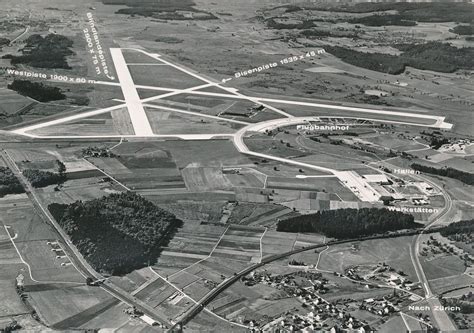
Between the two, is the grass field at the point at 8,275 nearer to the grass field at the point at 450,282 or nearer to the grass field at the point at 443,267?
the grass field at the point at 450,282

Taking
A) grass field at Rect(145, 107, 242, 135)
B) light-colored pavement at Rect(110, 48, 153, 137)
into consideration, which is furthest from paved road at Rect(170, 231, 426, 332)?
light-colored pavement at Rect(110, 48, 153, 137)

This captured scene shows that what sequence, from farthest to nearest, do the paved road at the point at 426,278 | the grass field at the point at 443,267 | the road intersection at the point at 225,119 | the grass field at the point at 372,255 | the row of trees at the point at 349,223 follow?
the road intersection at the point at 225,119, the row of trees at the point at 349,223, the grass field at the point at 372,255, the grass field at the point at 443,267, the paved road at the point at 426,278

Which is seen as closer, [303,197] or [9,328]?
[9,328]

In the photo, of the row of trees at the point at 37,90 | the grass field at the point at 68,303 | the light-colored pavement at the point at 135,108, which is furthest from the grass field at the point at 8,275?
the row of trees at the point at 37,90

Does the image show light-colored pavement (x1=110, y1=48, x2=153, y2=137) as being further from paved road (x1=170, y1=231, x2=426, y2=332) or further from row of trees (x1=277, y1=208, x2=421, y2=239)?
paved road (x1=170, y1=231, x2=426, y2=332)

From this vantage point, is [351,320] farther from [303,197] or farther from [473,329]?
[303,197]

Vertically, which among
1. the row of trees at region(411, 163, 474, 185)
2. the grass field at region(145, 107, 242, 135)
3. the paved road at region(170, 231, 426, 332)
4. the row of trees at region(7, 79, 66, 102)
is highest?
the row of trees at region(7, 79, 66, 102)

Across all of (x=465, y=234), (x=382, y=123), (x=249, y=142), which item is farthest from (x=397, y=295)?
(x=382, y=123)
